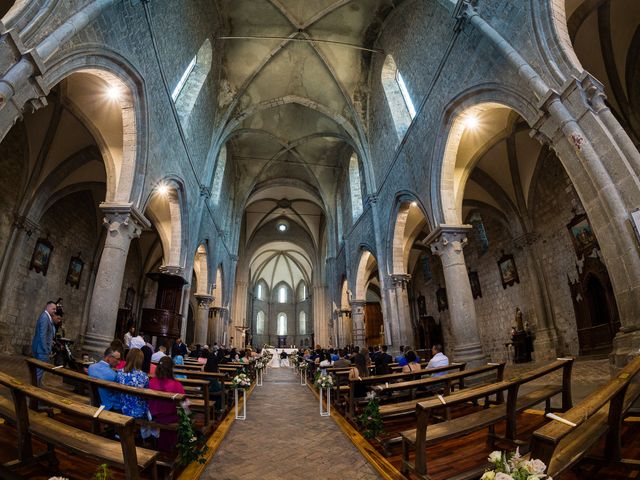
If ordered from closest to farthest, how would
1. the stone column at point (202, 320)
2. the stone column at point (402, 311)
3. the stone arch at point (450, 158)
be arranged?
the stone arch at point (450, 158), the stone column at point (402, 311), the stone column at point (202, 320)

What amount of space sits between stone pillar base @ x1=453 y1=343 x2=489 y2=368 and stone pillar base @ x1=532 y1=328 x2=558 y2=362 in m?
4.85

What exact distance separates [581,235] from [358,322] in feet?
35.3

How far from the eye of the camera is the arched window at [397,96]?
12.7m

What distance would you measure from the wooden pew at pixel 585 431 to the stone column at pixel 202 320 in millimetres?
15446

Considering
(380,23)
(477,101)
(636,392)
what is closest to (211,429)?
(636,392)

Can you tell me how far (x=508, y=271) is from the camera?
43.7ft

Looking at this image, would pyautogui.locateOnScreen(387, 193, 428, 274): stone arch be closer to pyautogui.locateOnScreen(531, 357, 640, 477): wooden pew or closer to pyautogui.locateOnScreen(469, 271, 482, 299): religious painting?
pyautogui.locateOnScreen(469, 271, 482, 299): religious painting

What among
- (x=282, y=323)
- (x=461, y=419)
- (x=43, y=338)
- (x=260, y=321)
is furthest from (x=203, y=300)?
(x=282, y=323)

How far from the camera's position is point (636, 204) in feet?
14.3

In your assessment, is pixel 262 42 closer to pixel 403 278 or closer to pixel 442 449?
pixel 403 278

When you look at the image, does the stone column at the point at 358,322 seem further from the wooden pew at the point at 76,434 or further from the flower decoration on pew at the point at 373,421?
the wooden pew at the point at 76,434

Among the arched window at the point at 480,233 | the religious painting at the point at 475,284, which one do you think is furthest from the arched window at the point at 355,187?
the religious painting at the point at 475,284

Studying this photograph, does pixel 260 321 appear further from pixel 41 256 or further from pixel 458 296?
pixel 458 296

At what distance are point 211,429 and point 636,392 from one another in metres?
5.26
